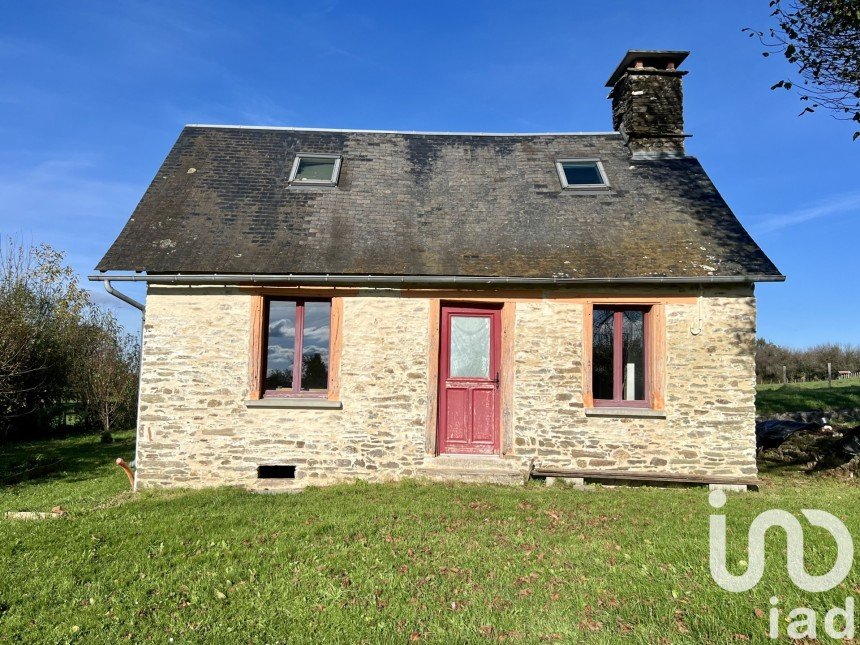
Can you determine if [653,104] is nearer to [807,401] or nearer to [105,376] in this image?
[807,401]

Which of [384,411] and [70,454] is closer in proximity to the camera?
[384,411]

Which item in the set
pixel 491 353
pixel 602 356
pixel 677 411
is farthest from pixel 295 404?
pixel 677 411

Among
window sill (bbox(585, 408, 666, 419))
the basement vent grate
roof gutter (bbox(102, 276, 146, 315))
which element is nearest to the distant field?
window sill (bbox(585, 408, 666, 419))

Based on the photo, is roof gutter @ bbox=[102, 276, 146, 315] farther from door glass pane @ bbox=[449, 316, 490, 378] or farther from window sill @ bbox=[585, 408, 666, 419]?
window sill @ bbox=[585, 408, 666, 419]

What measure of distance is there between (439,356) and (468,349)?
52 cm

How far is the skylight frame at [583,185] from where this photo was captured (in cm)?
1070

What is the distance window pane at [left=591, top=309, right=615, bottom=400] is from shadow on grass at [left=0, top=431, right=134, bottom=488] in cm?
929

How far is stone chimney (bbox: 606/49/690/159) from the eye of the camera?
38.6ft

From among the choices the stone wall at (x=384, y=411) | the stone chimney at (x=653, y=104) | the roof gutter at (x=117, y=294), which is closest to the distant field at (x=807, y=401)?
the stone chimney at (x=653, y=104)

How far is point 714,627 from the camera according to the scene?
13.1 ft

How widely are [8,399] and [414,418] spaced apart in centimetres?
1219

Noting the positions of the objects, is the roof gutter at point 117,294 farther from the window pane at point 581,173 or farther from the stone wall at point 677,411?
the window pane at point 581,173

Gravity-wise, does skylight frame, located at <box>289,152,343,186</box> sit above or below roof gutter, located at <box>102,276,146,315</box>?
above

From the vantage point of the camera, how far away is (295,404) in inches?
338
